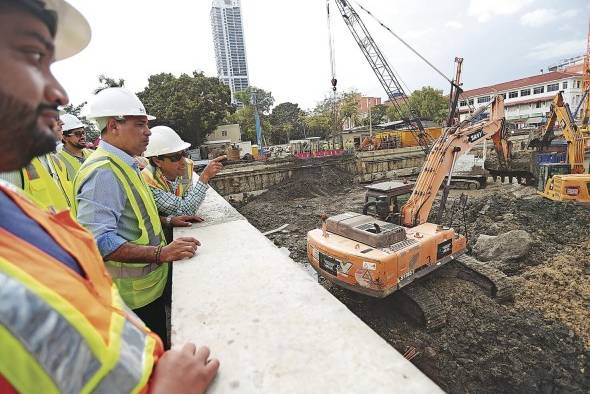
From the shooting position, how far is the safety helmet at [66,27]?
737 millimetres

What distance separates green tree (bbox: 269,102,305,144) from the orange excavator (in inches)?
1671

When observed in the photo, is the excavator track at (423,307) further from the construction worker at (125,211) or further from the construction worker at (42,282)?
the construction worker at (42,282)

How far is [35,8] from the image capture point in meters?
0.65

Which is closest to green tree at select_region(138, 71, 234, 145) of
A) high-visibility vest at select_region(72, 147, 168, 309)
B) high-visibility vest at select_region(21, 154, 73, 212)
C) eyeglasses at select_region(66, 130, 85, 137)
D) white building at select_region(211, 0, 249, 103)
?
eyeglasses at select_region(66, 130, 85, 137)

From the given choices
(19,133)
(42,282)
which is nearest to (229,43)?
(19,133)

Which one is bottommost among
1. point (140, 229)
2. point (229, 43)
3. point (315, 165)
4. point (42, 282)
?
point (315, 165)

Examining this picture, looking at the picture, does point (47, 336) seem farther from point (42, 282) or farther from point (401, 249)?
point (401, 249)

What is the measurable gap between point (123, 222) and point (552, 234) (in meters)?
10.5

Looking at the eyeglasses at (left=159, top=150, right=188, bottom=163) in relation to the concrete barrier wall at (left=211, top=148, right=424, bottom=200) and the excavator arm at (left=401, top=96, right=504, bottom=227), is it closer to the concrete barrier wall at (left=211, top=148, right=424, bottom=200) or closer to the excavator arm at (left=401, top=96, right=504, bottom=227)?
the excavator arm at (left=401, top=96, right=504, bottom=227)

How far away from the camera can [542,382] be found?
428cm

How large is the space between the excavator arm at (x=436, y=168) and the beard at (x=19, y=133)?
6944 mm

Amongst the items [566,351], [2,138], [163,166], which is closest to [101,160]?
[163,166]

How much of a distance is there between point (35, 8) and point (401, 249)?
5292 millimetres

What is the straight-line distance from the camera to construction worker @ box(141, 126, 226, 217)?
9.09 ft
